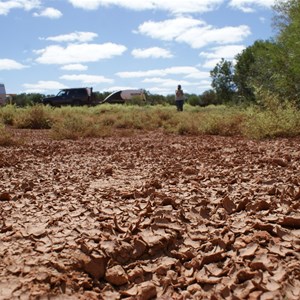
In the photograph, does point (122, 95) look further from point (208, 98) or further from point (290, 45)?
point (290, 45)

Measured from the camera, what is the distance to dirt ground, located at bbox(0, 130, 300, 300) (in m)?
2.04

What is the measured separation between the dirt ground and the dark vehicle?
24383mm

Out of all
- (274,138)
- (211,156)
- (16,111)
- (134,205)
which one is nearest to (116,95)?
(16,111)

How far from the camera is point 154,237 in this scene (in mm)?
2484

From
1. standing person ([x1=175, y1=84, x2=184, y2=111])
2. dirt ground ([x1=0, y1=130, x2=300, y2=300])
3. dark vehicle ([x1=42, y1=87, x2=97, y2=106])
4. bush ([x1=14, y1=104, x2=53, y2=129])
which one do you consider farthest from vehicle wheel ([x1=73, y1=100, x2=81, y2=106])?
dirt ground ([x1=0, y1=130, x2=300, y2=300])

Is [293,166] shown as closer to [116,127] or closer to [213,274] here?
[213,274]

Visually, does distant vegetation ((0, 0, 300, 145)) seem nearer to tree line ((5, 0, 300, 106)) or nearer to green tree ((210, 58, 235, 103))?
tree line ((5, 0, 300, 106))

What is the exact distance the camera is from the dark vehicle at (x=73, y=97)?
91.5 feet

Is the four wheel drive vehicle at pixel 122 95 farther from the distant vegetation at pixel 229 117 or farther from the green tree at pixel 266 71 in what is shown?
the distant vegetation at pixel 229 117

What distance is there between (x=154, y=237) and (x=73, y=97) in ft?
88.1

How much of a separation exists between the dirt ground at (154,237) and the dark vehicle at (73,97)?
80.0ft

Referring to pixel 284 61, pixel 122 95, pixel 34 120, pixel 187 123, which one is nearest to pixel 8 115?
pixel 34 120

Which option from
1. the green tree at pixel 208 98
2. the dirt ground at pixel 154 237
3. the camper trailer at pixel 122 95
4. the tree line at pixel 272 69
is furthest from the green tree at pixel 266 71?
the camper trailer at pixel 122 95

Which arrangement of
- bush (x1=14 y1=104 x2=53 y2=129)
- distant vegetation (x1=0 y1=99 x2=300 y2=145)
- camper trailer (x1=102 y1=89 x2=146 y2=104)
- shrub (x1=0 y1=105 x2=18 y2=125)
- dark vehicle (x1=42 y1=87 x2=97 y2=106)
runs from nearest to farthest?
distant vegetation (x1=0 y1=99 x2=300 y2=145) < bush (x1=14 y1=104 x2=53 y2=129) < shrub (x1=0 y1=105 x2=18 y2=125) < dark vehicle (x1=42 y1=87 x2=97 y2=106) < camper trailer (x1=102 y1=89 x2=146 y2=104)
